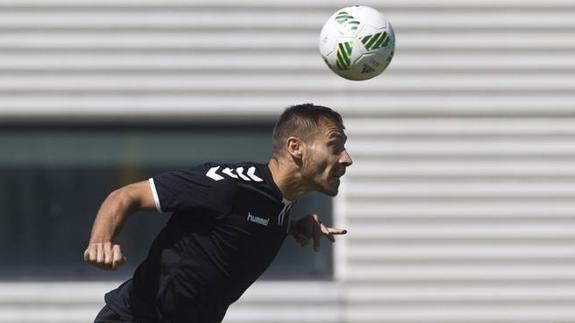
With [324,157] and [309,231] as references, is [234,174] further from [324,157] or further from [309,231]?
[309,231]

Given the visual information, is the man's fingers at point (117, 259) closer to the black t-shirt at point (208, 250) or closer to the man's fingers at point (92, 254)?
the man's fingers at point (92, 254)

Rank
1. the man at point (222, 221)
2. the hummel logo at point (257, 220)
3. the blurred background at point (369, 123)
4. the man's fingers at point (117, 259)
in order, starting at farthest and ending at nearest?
the blurred background at point (369, 123)
the hummel logo at point (257, 220)
the man at point (222, 221)
the man's fingers at point (117, 259)

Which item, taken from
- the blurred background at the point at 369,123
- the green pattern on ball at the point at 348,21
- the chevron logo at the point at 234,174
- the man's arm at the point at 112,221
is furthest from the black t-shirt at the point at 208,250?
the blurred background at the point at 369,123

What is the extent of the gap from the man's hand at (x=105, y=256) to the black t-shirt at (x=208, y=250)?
713 millimetres

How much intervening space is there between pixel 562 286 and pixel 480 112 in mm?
1561

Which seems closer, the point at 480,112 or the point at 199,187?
the point at 199,187

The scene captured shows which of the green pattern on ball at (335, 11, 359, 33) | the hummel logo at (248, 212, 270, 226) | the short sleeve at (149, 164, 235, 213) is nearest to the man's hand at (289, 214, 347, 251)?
the hummel logo at (248, 212, 270, 226)

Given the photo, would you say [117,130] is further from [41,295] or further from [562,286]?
[562,286]

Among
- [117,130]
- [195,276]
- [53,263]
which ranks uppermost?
[117,130]

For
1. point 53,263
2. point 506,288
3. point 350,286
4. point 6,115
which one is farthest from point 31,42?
point 506,288

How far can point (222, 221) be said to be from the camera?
259 inches

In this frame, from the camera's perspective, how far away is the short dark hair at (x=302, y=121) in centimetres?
679

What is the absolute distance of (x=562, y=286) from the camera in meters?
11.1

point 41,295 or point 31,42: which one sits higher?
point 31,42
